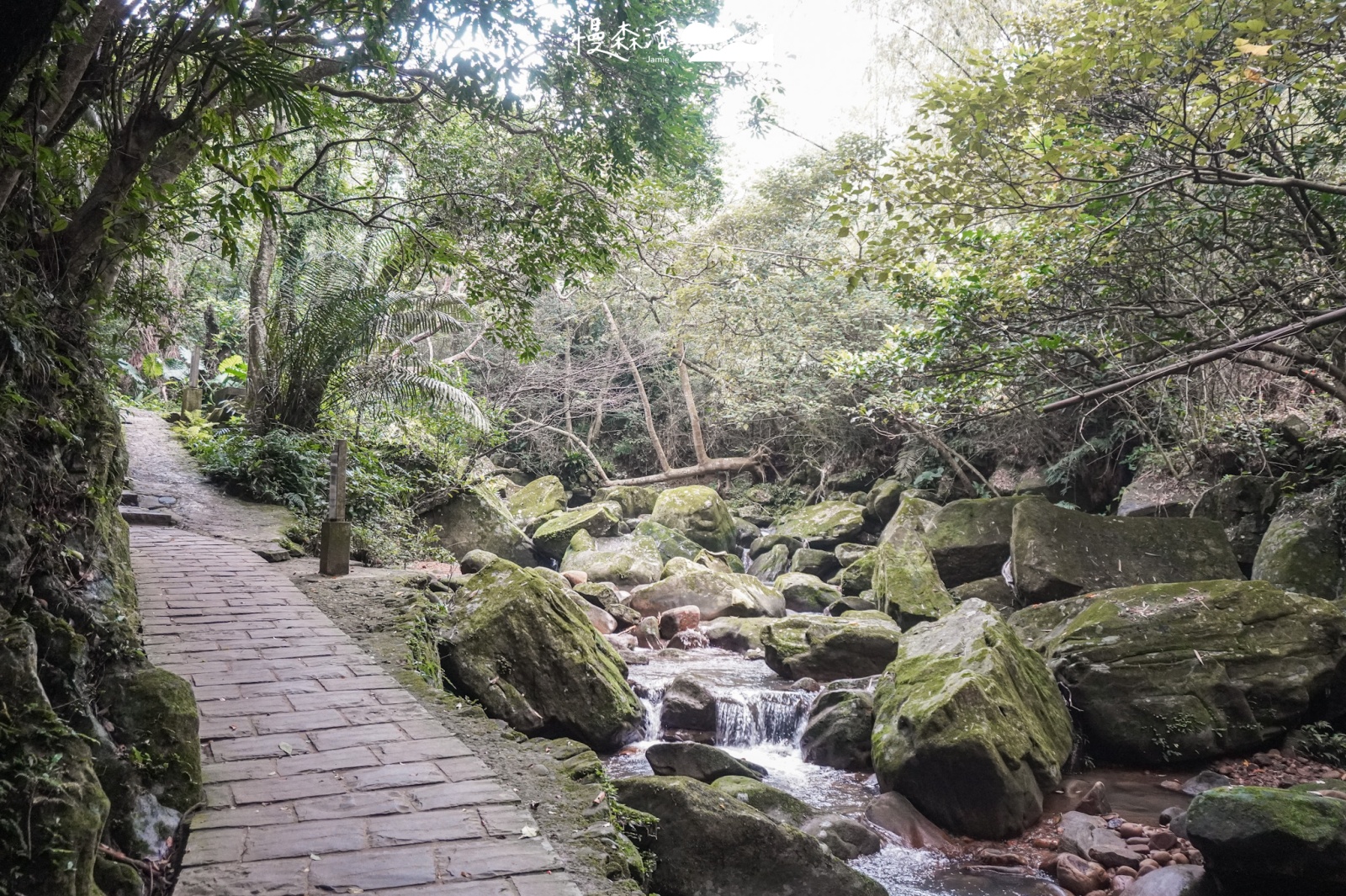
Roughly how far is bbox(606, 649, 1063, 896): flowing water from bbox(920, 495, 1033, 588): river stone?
3.29m

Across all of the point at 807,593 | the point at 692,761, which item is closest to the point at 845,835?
the point at 692,761


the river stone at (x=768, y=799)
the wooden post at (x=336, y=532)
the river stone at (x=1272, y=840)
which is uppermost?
the wooden post at (x=336, y=532)

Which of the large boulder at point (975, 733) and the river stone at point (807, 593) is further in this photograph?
the river stone at point (807, 593)

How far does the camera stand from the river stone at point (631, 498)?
A: 1884 centimetres

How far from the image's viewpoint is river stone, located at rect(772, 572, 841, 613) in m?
12.5

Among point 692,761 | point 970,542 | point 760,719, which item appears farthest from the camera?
point 970,542

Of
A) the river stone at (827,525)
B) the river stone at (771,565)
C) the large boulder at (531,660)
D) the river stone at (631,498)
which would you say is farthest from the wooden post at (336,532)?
the river stone at (631,498)

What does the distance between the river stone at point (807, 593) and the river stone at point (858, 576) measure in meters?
0.18

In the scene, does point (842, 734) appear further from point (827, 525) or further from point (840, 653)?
point (827, 525)

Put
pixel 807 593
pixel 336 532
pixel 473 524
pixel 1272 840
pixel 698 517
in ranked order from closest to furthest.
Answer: pixel 1272 840
pixel 336 532
pixel 473 524
pixel 807 593
pixel 698 517

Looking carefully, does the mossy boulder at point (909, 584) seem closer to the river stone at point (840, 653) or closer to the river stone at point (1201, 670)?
the river stone at point (840, 653)

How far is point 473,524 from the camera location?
1220 cm

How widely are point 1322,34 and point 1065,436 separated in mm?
10494

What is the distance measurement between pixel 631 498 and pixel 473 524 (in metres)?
7.21
